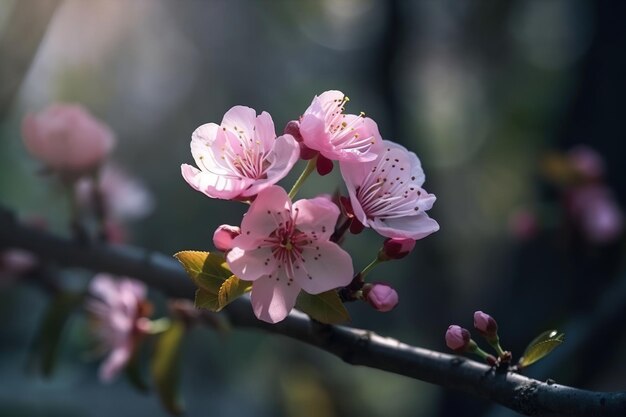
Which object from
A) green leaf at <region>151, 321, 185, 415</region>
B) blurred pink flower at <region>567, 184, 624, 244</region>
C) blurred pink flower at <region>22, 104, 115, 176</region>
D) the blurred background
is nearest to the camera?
green leaf at <region>151, 321, 185, 415</region>

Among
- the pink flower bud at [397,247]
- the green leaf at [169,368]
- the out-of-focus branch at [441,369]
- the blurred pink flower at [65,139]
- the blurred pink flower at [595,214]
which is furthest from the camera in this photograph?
the blurred pink flower at [595,214]

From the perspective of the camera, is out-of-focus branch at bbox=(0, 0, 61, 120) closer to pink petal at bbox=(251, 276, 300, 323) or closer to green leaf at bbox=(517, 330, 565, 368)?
pink petal at bbox=(251, 276, 300, 323)

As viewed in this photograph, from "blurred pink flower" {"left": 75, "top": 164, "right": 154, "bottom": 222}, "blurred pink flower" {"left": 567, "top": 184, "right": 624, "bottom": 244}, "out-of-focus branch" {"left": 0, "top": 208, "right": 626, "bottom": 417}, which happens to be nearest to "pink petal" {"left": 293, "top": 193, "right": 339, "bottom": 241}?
"out-of-focus branch" {"left": 0, "top": 208, "right": 626, "bottom": 417}

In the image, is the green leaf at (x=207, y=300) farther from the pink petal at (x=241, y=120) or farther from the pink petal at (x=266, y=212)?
the pink petal at (x=241, y=120)

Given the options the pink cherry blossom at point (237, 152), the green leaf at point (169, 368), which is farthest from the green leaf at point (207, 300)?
the green leaf at point (169, 368)

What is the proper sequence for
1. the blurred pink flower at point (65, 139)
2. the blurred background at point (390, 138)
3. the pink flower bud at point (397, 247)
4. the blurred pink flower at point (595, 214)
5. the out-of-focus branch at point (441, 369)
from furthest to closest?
the blurred background at point (390, 138) → the blurred pink flower at point (595, 214) → the blurred pink flower at point (65, 139) → the pink flower bud at point (397, 247) → the out-of-focus branch at point (441, 369)

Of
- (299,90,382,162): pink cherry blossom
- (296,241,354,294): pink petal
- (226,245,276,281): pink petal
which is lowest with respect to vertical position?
(226,245,276,281): pink petal

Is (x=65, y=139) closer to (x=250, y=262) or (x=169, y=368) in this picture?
(x=169, y=368)
